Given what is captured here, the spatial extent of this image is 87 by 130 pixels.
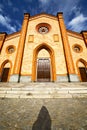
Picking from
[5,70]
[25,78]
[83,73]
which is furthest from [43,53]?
[83,73]

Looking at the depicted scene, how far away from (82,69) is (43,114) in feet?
31.3

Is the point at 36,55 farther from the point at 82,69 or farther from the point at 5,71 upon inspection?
the point at 82,69

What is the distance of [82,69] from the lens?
37.5ft

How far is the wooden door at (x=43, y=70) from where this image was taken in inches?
410

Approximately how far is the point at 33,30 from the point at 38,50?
305cm

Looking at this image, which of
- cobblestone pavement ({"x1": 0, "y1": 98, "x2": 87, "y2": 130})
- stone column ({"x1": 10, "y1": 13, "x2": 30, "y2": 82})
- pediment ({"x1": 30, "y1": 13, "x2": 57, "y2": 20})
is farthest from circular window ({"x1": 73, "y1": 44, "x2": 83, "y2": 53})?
cobblestone pavement ({"x1": 0, "y1": 98, "x2": 87, "y2": 130})

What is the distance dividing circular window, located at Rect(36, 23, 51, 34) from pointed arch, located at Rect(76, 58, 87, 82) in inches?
228

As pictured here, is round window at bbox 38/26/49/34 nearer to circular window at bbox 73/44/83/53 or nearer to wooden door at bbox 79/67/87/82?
circular window at bbox 73/44/83/53

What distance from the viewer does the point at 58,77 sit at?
9.63 meters

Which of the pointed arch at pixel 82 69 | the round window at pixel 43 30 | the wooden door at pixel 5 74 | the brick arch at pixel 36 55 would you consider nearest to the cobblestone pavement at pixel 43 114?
the brick arch at pixel 36 55

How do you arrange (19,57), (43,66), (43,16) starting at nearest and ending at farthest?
1. (19,57)
2. (43,66)
3. (43,16)

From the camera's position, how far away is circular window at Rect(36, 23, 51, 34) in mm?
12891

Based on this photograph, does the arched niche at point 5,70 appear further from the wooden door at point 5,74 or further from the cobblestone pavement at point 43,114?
the cobblestone pavement at point 43,114

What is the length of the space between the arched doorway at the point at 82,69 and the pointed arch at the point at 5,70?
8.08 meters
